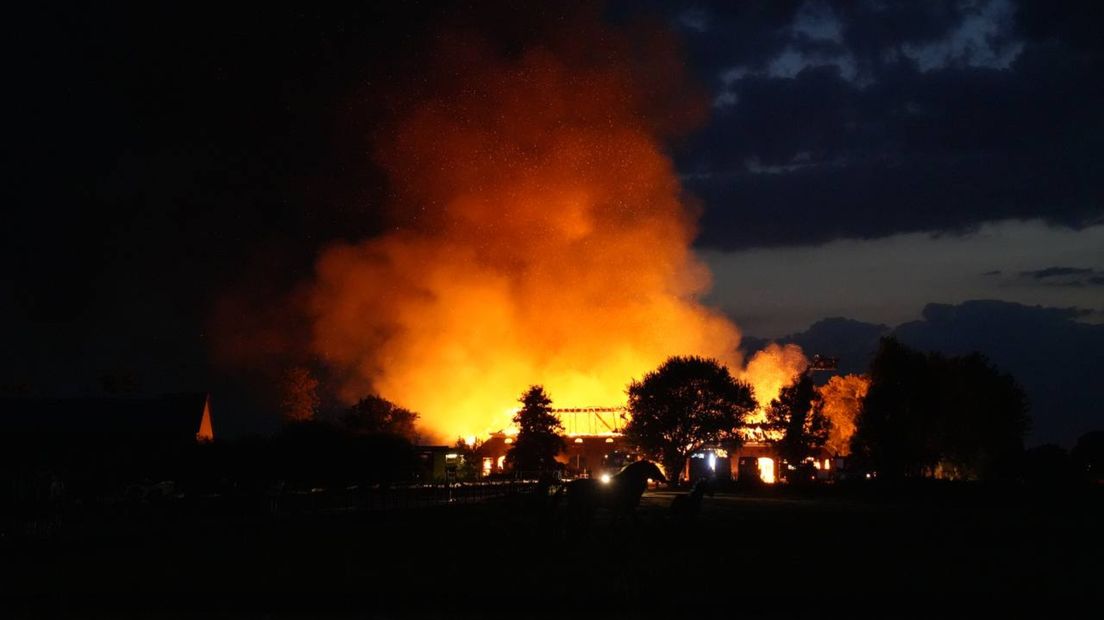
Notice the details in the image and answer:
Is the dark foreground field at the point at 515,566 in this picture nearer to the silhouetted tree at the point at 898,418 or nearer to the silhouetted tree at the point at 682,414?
the silhouetted tree at the point at 898,418

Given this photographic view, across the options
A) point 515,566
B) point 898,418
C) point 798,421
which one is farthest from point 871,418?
point 515,566

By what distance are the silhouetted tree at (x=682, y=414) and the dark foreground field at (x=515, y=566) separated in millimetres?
57060

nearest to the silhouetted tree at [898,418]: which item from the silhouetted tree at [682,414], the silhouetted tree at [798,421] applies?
the silhouetted tree at [682,414]

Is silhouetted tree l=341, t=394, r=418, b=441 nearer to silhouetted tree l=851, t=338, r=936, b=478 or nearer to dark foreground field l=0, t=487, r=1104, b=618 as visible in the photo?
silhouetted tree l=851, t=338, r=936, b=478

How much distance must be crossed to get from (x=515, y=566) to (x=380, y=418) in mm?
93384

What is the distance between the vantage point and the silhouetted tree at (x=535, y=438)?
91.6 meters

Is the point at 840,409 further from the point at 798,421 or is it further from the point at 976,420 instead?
the point at 976,420

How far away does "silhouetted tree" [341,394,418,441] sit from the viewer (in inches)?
4232

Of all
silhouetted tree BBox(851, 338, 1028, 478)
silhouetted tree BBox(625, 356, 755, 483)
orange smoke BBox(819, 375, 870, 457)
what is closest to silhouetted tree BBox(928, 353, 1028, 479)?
silhouetted tree BBox(851, 338, 1028, 478)

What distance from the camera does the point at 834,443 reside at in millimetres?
128750

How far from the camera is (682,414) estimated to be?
302 ft

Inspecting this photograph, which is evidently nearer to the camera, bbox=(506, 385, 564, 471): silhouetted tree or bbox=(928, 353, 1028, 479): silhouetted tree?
bbox=(928, 353, 1028, 479): silhouetted tree

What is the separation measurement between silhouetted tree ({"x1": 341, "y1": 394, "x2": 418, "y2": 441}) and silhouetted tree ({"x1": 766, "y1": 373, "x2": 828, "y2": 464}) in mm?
37586

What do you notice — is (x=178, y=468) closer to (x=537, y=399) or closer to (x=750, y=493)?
(x=750, y=493)
